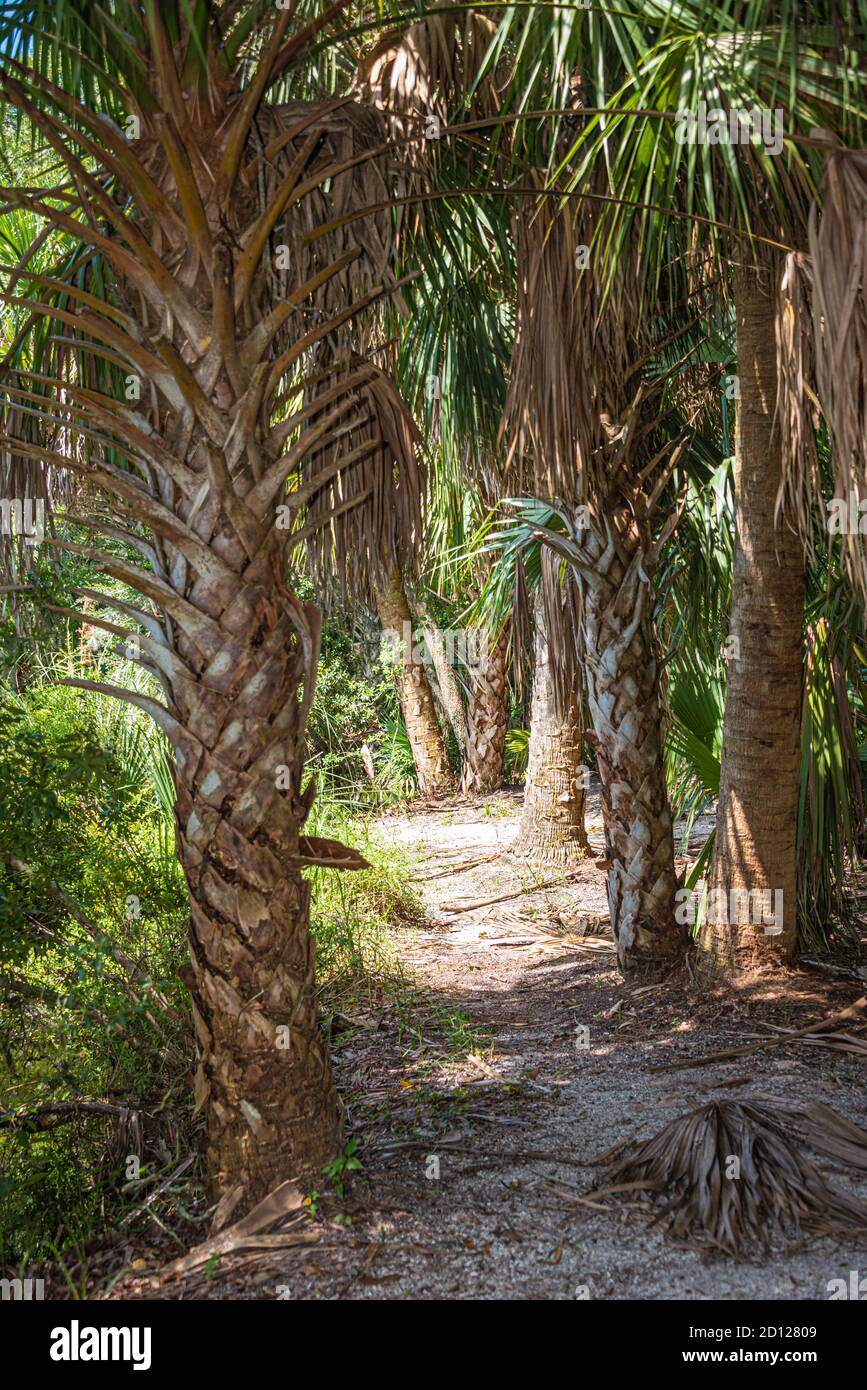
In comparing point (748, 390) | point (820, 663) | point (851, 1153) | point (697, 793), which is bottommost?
point (851, 1153)

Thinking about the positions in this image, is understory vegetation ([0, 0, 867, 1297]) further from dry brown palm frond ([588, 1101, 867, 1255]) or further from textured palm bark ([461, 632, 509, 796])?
textured palm bark ([461, 632, 509, 796])

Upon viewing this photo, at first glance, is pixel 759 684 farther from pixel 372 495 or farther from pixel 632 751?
pixel 372 495

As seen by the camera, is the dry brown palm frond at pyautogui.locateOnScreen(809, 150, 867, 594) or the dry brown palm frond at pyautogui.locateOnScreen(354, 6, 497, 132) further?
the dry brown palm frond at pyautogui.locateOnScreen(354, 6, 497, 132)

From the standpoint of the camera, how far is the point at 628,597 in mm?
5203

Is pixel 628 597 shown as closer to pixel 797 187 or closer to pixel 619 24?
pixel 797 187

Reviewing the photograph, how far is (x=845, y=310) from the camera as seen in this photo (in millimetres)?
2641

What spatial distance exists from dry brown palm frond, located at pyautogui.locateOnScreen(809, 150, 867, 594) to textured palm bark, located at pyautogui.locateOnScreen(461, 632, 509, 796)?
8526 mm

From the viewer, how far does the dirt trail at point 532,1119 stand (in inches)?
110

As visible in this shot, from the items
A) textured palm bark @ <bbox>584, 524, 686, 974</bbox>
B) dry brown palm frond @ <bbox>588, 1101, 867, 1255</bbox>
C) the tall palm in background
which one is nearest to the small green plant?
dry brown palm frond @ <bbox>588, 1101, 867, 1255</bbox>

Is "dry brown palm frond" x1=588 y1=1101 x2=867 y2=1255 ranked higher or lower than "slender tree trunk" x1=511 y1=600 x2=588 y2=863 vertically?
lower

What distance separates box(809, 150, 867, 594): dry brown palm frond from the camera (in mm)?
2652

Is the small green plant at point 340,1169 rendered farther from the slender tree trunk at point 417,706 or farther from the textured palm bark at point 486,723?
the slender tree trunk at point 417,706
